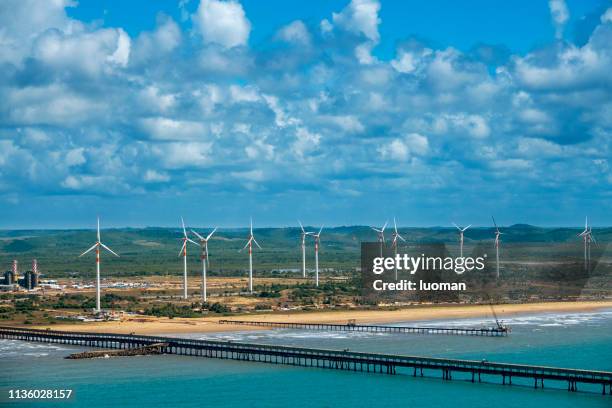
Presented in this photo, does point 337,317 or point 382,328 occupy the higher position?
point 337,317

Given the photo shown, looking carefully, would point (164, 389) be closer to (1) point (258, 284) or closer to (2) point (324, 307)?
(2) point (324, 307)

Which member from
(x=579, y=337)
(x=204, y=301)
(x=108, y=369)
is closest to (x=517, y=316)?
(x=579, y=337)

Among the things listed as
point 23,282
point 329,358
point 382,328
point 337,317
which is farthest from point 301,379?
point 23,282

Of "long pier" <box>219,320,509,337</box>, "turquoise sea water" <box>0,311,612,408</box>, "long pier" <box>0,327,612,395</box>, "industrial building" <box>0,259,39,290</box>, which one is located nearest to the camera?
"turquoise sea water" <box>0,311,612,408</box>

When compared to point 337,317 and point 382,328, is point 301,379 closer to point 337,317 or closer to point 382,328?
point 382,328

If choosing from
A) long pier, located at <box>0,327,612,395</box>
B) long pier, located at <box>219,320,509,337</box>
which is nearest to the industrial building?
long pier, located at <box>0,327,612,395</box>

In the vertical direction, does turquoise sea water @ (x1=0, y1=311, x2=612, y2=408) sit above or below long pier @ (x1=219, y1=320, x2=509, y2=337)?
below

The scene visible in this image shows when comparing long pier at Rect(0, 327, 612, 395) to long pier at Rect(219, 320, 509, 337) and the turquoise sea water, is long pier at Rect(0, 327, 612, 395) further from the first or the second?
long pier at Rect(219, 320, 509, 337)
